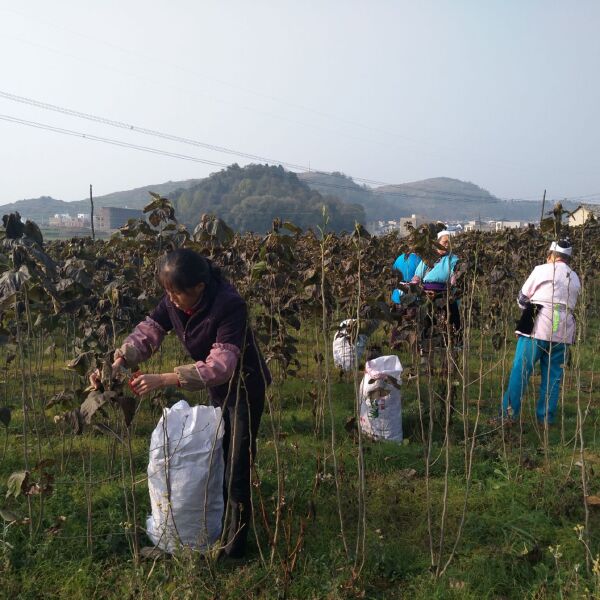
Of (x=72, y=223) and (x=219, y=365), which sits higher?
(x=72, y=223)

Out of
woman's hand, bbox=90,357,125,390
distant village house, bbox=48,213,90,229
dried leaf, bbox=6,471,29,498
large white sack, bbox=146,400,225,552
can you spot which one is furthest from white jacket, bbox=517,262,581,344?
distant village house, bbox=48,213,90,229

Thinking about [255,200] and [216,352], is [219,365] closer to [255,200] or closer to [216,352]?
[216,352]

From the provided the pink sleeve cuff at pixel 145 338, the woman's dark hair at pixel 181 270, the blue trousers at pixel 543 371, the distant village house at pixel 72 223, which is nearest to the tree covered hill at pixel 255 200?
the distant village house at pixel 72 223

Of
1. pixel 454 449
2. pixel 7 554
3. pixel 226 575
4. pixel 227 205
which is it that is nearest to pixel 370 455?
pixel 454 449

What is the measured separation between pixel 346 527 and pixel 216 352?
1430 millimetres

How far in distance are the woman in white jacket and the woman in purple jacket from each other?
8.36 ft

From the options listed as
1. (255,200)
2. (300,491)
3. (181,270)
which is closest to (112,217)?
(255,200)

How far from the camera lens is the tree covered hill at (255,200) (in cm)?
6612

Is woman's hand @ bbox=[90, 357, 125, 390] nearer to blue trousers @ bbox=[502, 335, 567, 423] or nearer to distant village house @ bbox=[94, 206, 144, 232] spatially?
blue trousers @ bbox=[502, 335, 567, 423]

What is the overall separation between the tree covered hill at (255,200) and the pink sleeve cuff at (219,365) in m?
61.1

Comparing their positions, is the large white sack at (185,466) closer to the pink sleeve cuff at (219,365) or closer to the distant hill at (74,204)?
the pink sleeve cuff at (219,365)

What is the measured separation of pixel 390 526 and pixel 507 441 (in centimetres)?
158

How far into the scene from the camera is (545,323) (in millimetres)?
4391

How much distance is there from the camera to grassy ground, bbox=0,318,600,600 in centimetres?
253
